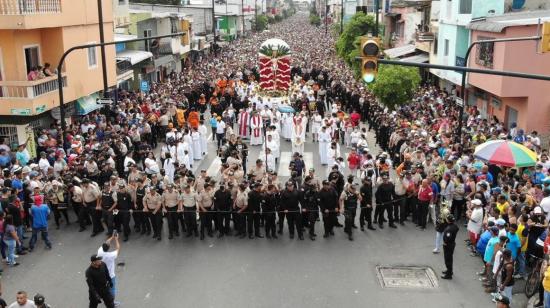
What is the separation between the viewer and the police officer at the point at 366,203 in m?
13.8

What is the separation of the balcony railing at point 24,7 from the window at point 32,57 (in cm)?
174

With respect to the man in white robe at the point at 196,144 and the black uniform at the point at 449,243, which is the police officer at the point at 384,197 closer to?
the black uniform at the point at 449,243

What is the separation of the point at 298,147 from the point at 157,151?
513cm

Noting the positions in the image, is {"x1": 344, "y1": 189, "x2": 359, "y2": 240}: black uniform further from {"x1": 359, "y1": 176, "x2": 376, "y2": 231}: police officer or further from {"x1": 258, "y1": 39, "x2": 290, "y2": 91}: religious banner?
{"x1": 258, "y1": 39, "x2": 290, "y2": 91}: religious banner

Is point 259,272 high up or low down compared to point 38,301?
down

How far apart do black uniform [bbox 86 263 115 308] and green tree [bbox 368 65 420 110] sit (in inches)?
661

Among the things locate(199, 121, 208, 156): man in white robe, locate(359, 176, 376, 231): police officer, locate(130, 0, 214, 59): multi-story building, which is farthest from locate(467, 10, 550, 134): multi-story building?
locate(130, 0, 214, 59): multi-story building

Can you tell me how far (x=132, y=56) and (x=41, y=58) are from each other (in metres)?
11.2

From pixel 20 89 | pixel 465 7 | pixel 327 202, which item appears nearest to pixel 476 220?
pixel 327 202

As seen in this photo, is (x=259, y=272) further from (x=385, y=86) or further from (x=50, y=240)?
(x=385, y=86)

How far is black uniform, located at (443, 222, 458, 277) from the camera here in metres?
11.1

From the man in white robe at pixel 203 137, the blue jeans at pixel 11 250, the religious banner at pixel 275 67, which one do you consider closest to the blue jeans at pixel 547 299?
the blue jeans at pixel 11 250

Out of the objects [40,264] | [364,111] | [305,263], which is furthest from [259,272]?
[364,111]

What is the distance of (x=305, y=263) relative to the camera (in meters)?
12.2
